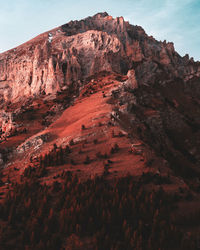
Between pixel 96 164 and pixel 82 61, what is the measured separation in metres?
69.0

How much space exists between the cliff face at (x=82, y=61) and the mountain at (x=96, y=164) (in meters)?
0.63

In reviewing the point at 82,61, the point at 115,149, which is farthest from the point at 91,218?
the point at 82,61

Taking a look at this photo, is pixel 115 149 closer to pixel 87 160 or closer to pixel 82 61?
pixel 87 160

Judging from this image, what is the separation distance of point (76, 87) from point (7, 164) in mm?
42454

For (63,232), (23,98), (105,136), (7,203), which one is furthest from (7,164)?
(23,98)

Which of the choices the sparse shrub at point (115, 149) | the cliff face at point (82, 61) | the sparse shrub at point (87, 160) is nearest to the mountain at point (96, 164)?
the sparse shrub at point (115, 149)

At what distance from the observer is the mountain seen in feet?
38.9

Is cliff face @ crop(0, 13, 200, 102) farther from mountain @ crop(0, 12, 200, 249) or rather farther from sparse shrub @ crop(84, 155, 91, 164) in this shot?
sparse shrub @ crop(84, 155, 91, 164)

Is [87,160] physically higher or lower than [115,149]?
lower

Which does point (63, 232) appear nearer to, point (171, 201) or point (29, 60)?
point (171, 201)

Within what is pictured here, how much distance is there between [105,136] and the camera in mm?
29172

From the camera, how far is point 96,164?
2247 centimetres

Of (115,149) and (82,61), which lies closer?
(115,149)

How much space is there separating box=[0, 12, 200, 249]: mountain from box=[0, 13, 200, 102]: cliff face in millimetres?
631
